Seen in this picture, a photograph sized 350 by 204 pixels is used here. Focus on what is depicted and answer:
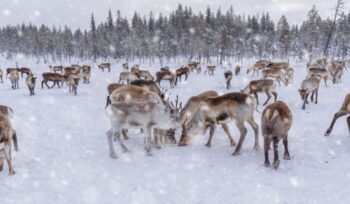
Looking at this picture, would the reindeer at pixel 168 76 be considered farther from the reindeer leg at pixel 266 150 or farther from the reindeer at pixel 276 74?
the reindeer leg at pixel 266 150

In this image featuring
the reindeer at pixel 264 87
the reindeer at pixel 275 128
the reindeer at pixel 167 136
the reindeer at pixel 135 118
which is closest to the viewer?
the reindeer at pixel 275 128

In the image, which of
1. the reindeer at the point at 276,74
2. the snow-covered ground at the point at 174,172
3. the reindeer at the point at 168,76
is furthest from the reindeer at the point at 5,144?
the reindeer at the point at 168,76

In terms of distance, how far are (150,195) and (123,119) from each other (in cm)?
270

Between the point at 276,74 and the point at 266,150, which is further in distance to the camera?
the point at 276,74

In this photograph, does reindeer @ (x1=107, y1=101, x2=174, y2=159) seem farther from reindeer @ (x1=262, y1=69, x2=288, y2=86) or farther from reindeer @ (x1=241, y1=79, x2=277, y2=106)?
reindeer @ (x1=262, y1=69, x2=288, y2=86)

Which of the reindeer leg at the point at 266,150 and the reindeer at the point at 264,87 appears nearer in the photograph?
the reindeer leg at the point at 266,150

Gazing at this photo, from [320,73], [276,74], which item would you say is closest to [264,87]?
[320,73]

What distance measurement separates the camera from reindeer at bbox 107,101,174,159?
8.63 m

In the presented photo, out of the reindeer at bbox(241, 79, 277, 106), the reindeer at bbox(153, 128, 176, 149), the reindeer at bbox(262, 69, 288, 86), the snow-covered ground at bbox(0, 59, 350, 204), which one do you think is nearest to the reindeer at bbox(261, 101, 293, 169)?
the snow-covered ground at bbox(0, 59, 350, 204)

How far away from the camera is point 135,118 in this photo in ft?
28.5

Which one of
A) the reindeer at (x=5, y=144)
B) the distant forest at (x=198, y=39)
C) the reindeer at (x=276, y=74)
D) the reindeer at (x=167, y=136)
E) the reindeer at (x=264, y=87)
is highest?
the distant forest at (x=198, y=39)

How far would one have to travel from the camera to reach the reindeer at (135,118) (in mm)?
8633

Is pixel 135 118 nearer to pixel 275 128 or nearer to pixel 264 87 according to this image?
pixel 275 128

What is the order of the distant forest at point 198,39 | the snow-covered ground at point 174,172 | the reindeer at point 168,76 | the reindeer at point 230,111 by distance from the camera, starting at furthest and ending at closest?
the distant forest at point 198,39
the reindeer at point 168,76
the reindeer at point 230,111
the snow-covered ground at point 174,172
